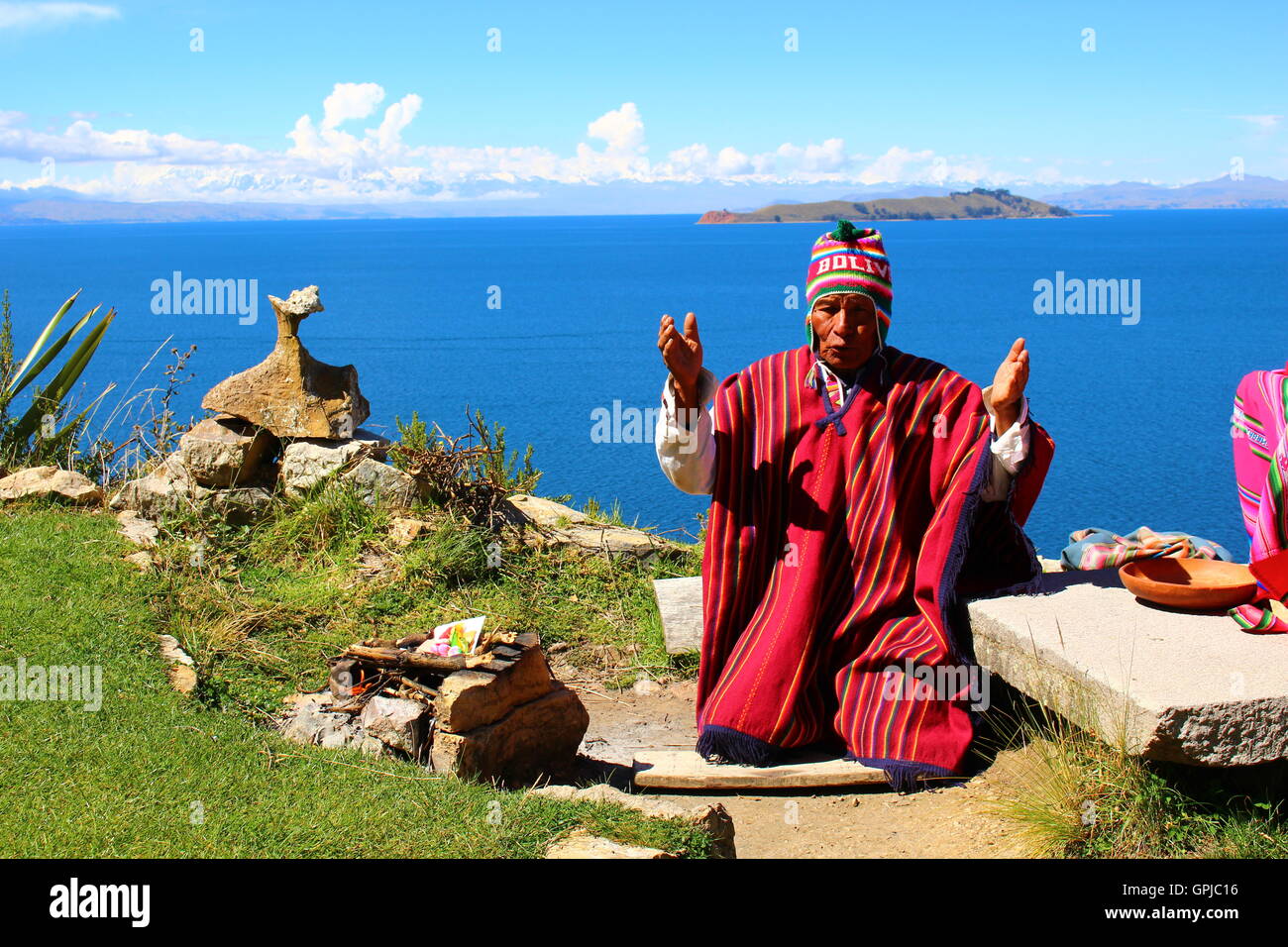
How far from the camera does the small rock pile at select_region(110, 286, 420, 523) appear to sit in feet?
24.7

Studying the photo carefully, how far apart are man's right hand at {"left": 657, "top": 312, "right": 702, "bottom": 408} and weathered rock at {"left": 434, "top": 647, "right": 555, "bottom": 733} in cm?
132

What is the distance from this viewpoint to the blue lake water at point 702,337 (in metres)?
21.9

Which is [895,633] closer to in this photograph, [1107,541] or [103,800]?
[1107,541]

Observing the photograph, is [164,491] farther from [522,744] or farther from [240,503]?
[522,744]

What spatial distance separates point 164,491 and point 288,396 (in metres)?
0.98

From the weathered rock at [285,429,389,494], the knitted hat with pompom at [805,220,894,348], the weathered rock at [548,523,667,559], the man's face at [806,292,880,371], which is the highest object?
the knitted hat with pompom at [805,220,894,348]

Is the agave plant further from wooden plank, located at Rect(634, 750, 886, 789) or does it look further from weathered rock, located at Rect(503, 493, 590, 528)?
wooden plank, located at Rect(634, 750, 886, 789)

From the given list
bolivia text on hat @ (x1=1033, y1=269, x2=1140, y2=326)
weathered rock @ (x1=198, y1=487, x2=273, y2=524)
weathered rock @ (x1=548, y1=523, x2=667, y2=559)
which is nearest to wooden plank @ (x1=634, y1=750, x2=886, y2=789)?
weathered rock @ (x1=548, y1=523, x2=667, y2=559)

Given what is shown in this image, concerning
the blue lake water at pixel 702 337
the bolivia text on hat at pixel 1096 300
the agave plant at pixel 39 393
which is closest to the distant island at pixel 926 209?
the blue lake water at pixel 702 337

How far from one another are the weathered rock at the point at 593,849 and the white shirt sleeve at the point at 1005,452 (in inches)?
90.2

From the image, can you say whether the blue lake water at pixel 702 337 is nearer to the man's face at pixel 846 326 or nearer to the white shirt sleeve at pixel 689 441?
the white shirt sleeve at pixel 689 441

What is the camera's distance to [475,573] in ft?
23.5

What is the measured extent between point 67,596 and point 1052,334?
3981cm
